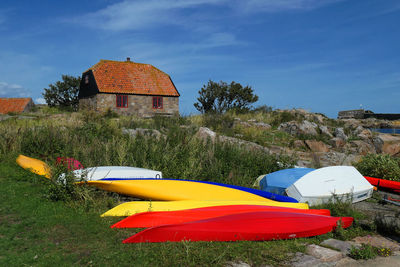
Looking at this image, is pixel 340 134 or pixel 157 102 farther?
pixel 157 102

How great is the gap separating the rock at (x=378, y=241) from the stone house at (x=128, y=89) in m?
20.4

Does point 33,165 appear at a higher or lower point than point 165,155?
lower

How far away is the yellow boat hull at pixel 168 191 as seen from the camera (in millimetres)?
4320

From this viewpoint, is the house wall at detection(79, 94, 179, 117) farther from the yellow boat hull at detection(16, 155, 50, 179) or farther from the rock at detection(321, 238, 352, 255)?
the rock at detection(321, 238, 352, 255)

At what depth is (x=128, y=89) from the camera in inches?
957

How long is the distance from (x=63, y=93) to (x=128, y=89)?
15780 millimetres

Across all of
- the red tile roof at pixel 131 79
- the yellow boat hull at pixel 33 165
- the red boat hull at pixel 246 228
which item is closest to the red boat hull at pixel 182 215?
the red boat hull at pixel 246 228

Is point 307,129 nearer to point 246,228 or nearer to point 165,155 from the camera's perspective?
point 165,155

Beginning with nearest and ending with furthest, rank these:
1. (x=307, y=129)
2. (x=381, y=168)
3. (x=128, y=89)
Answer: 1. (x=381, y=168)
2. (x=307, y=129)
3. (x=128, y=89)

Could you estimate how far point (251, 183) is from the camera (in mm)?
5641

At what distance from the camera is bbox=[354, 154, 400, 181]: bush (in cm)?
600

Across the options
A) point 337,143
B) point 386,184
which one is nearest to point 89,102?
point 337,143

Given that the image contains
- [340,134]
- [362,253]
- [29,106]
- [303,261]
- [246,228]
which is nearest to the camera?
[303,261]

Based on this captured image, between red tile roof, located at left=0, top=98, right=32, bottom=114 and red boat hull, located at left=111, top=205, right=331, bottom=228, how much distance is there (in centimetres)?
3398
